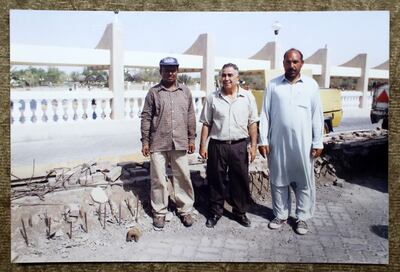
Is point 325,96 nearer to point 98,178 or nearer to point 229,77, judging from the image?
point 229,77

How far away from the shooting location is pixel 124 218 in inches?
147

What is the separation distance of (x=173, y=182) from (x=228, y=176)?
0.56m

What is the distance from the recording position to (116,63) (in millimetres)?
3797

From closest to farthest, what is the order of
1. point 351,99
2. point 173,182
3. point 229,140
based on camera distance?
1. point 229,140
2. point 173,182
3. point 351,99

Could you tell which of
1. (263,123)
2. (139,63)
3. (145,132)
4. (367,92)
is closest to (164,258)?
(145,132)

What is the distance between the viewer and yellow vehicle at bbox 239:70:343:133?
3653 mm

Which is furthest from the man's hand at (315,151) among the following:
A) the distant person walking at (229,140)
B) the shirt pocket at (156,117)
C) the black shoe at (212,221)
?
the shirt pocket at (156,117)

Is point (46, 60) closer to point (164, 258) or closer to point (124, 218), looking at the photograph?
point (124, 218)

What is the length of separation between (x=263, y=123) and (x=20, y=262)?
271 cm

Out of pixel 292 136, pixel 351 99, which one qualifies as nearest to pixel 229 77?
pixel 292 136

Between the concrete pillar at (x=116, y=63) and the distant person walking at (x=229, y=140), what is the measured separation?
954 mm

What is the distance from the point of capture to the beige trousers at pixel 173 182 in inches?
143

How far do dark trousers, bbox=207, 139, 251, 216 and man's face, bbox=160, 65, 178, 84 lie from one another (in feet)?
2.30

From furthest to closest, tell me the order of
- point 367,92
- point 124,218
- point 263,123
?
point 367,92 < point 124,218 < point 263,123
